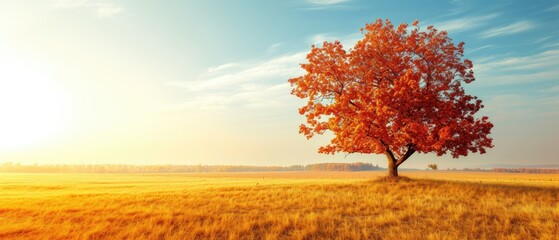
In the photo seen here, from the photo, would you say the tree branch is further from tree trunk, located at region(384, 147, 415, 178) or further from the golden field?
the golden field

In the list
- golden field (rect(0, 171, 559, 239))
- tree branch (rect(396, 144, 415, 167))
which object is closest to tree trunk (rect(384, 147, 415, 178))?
tree branch (rect(396, 144, 415, 167))

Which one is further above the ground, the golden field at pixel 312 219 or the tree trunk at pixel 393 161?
the tree trunk at pixel 393 161

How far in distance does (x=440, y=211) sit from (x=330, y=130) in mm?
12983

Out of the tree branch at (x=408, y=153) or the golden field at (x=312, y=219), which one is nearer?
the golden field at (x=312, y=219)

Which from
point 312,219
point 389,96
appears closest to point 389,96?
point 389,96

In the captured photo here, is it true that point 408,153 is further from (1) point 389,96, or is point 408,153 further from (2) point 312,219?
(2) point 312,219

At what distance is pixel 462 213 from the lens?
58.9 ft

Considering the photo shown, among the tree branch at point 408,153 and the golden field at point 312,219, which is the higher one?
the tree branch at point 408,153

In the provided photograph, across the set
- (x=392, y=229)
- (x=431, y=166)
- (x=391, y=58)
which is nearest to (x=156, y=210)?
(x=392, y=229)

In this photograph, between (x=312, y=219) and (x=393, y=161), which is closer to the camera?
(x=312, y=219)

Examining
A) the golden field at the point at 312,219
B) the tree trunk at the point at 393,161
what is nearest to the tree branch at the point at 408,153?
the tree trunk at the point at 393,161

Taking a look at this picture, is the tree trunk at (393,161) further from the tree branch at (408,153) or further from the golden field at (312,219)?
the golden field at (312,219)

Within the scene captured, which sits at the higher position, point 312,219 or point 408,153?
point 408,153

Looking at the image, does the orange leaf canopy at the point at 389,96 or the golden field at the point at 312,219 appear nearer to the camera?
the golden field at the point at 312,219
